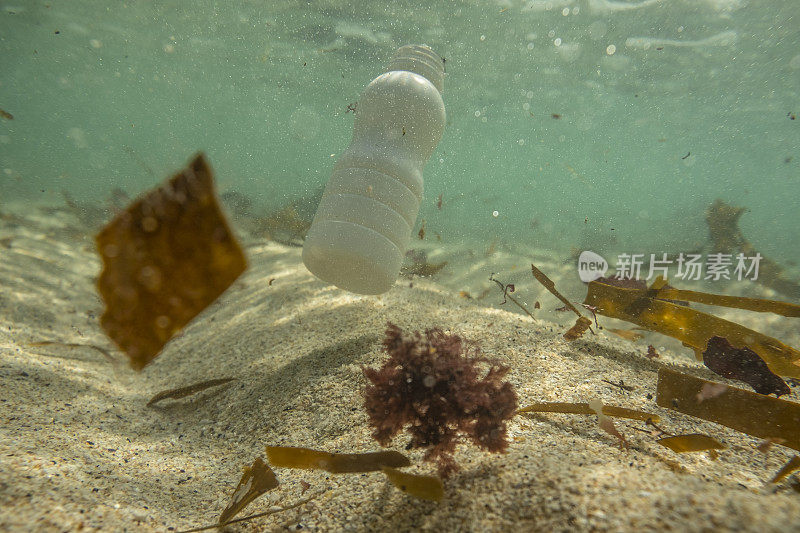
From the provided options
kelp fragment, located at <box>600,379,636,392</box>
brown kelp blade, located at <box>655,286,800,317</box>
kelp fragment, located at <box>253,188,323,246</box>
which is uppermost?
kelp fragment, located at <box>253,188,323,246</box>

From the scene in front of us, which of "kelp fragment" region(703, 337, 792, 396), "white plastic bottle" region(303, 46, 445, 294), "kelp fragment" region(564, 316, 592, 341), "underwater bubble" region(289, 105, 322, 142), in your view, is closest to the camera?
"kelp fragment" region(703, 337, 792, 396)

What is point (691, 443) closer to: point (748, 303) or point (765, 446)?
point (765, 446)

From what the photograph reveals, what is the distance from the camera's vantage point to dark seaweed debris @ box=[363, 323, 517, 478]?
1.40 m

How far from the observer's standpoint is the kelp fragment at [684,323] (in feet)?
8.32

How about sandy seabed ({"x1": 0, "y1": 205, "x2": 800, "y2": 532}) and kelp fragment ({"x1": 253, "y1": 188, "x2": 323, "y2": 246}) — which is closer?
sandy seabed ({"x1": 0, "y1": 205, "x2": 800, "y2": 532})

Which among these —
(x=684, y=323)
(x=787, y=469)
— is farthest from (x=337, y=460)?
(x=684, y=323)

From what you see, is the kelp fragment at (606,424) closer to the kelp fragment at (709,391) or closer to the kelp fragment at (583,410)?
the kelp fragment at (583,410)

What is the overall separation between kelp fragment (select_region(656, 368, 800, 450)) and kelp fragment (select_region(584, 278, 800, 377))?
982 millimetres

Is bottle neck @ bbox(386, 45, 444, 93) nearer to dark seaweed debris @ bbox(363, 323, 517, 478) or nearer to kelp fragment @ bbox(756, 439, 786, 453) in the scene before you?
dark seaweed debris @ bbox(363, 323, 517, 478)

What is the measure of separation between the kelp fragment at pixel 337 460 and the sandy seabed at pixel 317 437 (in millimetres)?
98

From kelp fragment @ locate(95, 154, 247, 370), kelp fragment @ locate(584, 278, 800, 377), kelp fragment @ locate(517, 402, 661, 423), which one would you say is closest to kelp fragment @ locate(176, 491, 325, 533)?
kelp fragment @ locate(95, 154, 247, 370)

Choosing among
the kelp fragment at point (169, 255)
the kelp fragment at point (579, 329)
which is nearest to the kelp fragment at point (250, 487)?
the kelp fragment at point (169, 255)

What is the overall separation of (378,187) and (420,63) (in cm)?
222

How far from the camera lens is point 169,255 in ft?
4.08
